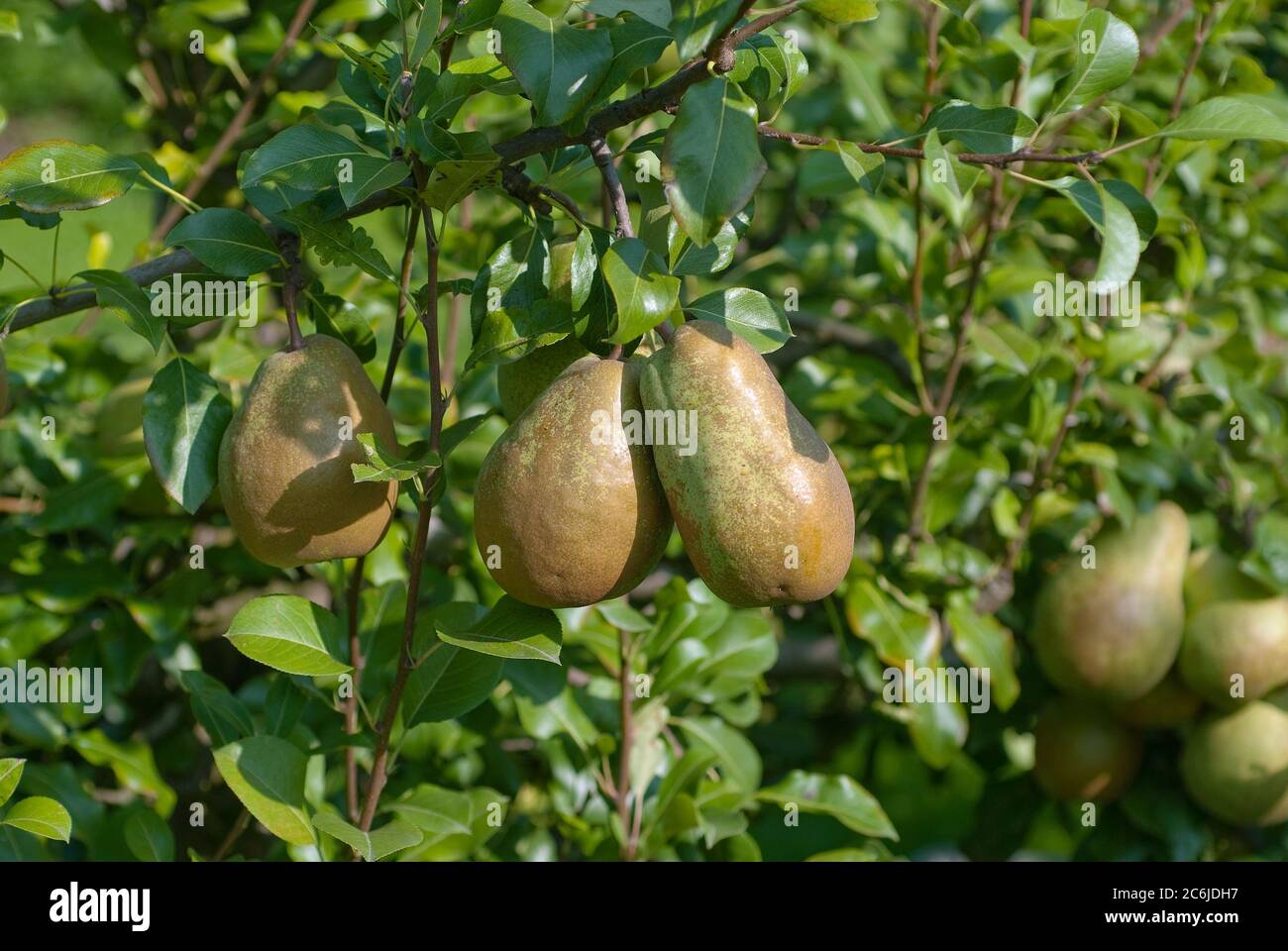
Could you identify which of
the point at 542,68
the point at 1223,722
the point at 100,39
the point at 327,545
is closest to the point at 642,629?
the point at 327,545

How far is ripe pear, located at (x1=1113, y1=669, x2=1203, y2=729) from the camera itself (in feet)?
5.82

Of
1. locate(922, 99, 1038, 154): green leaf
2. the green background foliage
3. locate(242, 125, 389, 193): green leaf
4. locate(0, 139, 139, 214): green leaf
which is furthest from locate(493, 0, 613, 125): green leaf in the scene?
locate(0, 139, 139, 214): green leaf

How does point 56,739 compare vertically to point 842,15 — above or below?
below

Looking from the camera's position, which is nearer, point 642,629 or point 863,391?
point 642,629

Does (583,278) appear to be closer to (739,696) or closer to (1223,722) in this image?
(739,696)

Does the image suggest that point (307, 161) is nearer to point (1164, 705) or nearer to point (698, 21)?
point (698, 21)

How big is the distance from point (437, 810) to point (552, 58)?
63 centimetres

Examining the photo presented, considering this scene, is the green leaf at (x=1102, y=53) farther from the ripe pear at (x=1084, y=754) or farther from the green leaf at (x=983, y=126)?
the ripe pear at (x=1084, y=754)

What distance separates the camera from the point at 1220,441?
5.91ft

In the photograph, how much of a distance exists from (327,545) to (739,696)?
→ 82 cm

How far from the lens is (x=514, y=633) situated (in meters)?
0.88

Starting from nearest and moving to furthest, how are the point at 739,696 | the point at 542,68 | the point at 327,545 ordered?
the point at 542,68 → the point at 327,545 → the point at 739,696

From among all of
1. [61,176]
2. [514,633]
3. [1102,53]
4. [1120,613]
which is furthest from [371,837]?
[1120,613]

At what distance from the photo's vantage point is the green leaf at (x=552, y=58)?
0.76 m
